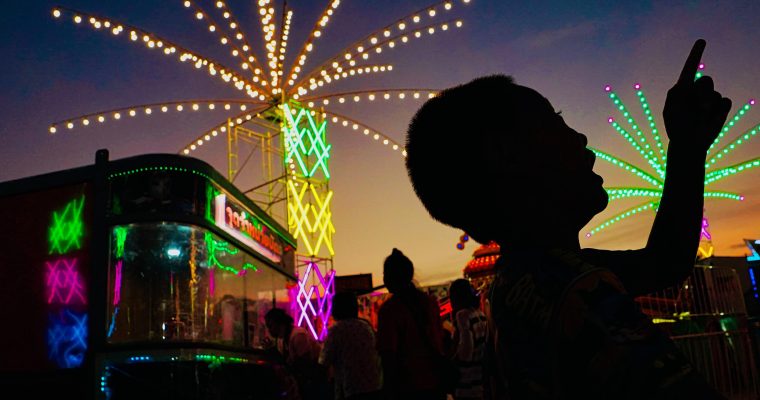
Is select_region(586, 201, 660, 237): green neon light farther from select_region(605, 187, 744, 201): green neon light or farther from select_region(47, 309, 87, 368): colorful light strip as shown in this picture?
select_region(47, 309, 87, 368): colorful light strip

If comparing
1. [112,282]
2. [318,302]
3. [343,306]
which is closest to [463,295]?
[343,306]

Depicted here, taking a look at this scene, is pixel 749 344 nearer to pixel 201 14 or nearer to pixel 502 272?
pixel 502 272

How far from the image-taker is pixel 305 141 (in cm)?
1453

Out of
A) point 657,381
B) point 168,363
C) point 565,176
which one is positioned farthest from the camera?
point 168,363

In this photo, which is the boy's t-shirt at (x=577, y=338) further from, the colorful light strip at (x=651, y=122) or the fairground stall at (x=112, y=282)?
the colorful light strip at (x=651, y=122)

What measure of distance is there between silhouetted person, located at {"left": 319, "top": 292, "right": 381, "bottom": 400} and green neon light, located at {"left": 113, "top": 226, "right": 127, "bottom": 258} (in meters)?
1.94

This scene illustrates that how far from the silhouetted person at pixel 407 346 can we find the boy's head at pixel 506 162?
385cm

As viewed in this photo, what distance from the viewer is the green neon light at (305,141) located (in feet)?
45.8

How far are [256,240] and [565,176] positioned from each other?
21.3 ft

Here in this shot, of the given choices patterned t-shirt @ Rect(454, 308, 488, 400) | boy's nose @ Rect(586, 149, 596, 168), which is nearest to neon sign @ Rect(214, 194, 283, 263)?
patterned t-shirt @ Rect(454, 308, 488, 400)

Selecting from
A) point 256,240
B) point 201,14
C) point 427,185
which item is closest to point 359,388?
point 256,240

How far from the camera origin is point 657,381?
77 cm

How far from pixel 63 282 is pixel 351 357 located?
2570mm

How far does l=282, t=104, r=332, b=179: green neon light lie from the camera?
13961 millimetres
